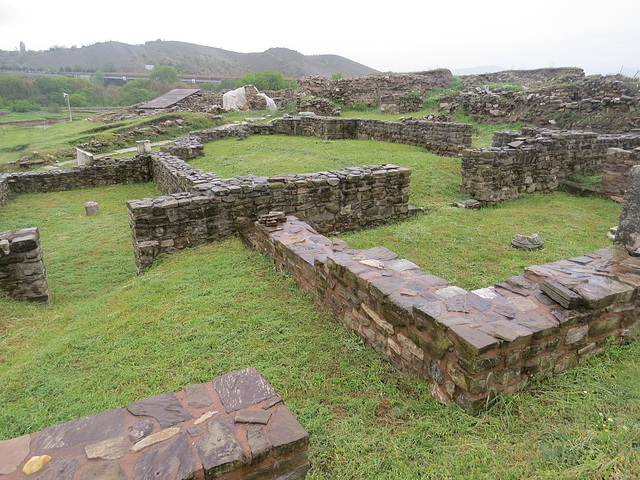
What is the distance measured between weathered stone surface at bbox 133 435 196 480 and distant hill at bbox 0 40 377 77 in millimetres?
146291

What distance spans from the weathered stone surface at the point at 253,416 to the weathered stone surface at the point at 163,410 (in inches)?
12.9

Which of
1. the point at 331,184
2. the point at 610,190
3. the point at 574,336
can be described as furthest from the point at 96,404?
the point at 610,190

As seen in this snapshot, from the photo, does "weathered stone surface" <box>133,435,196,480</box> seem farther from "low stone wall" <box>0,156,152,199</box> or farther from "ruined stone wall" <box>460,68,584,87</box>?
"ruined stone wall" <box>460,68,584,87</box>

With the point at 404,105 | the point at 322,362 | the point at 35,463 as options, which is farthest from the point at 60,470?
the point at 404,105

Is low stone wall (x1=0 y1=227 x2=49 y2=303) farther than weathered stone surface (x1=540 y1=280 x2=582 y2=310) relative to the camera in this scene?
Yes

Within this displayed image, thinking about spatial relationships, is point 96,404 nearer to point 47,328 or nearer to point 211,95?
point 47,328

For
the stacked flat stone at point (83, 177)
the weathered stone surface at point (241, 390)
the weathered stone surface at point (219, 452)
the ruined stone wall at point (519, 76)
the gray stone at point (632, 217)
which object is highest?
the ruined stone wall at point (519, 76)

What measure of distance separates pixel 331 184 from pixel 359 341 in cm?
500

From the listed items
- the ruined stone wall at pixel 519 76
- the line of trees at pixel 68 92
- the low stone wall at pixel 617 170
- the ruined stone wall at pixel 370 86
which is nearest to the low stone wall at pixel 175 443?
the low stone wall at pixel 617 170

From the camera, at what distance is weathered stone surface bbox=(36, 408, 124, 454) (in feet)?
7.30

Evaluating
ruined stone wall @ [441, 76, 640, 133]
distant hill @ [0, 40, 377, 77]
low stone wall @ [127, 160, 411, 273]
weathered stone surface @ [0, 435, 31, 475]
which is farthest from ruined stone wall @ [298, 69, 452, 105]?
distant hill @ [0, 40, 377, 77]

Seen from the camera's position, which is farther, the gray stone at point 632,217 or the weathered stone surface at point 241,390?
the gray stone at point 632,217

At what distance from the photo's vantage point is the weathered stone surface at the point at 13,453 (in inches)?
81.0

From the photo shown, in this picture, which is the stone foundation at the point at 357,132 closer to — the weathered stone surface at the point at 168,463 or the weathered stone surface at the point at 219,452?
the weathered stone surface at the point at 219,452
